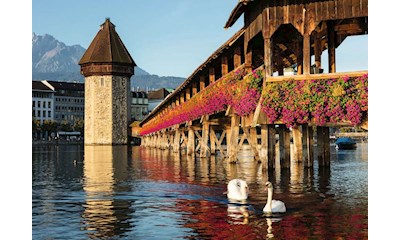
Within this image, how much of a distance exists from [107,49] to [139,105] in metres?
81.3

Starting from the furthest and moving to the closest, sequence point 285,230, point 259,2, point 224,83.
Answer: point 224,83, point 259,2, point 285,230

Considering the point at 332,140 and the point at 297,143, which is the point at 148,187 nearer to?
the point at 297,143

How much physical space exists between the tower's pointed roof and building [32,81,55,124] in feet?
195

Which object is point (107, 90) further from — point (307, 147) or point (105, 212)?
point (105, 212)

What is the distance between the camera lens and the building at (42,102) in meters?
154

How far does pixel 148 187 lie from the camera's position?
19.3 metres

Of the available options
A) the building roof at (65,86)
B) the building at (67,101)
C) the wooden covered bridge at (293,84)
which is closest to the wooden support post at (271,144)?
the wooden covered bridge at (293,84)

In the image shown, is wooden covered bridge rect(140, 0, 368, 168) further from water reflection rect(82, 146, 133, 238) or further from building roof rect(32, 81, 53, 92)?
building roof rect(32, 81, 53, 92)

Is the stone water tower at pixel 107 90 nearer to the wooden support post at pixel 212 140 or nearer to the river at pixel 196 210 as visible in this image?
the wooden support post at pixel 212 140

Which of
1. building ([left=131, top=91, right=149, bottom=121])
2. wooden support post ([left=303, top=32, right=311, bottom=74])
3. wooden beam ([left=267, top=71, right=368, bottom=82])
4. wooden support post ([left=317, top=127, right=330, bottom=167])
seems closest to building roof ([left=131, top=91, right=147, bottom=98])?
building ([left=131, top=91, right=149, bottom=121])

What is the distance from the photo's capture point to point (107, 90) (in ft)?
309

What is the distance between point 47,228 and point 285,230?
400 centimetres

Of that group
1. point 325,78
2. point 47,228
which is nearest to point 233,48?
point 325,78

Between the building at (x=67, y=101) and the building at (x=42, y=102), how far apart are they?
237 centimetres
